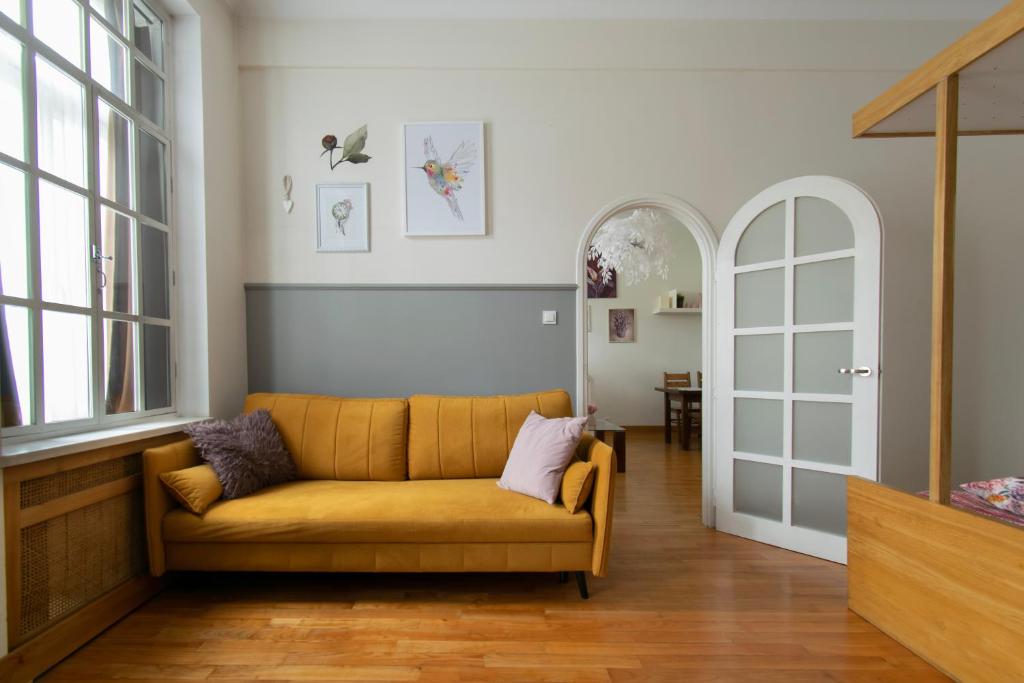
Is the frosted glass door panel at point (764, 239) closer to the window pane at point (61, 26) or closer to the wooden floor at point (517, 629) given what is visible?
the wooden floor at point (517, 629)

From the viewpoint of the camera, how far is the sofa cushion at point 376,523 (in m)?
2.04

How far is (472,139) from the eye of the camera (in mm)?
2980

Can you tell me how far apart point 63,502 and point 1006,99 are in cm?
389

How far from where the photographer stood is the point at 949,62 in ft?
5.28

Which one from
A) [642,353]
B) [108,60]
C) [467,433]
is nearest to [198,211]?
[108,60]

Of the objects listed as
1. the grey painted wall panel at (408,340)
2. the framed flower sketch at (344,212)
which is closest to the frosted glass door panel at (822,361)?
the grey painted wall panel at (408,340)

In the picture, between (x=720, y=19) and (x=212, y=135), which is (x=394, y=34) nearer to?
(x=212, y=135)

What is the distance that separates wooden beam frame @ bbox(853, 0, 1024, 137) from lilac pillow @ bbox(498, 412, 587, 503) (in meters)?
1.81

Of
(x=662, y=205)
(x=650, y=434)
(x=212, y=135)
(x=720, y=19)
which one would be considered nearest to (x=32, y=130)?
(x=212, y=135)

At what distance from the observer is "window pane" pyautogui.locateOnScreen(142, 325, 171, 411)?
7.94ft

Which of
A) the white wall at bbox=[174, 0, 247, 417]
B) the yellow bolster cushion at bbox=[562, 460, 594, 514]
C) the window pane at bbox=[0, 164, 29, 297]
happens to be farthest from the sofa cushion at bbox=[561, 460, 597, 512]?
the window pane at bbox=[0, 164, 29, 297]

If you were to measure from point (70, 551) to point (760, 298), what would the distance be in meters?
3.51

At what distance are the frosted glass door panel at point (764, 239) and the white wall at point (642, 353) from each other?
12.7 feet

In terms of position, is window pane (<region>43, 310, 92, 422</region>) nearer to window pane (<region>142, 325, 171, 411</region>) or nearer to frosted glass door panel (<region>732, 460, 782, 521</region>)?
window pane (<region>142, 325, 171, 411</region>)
